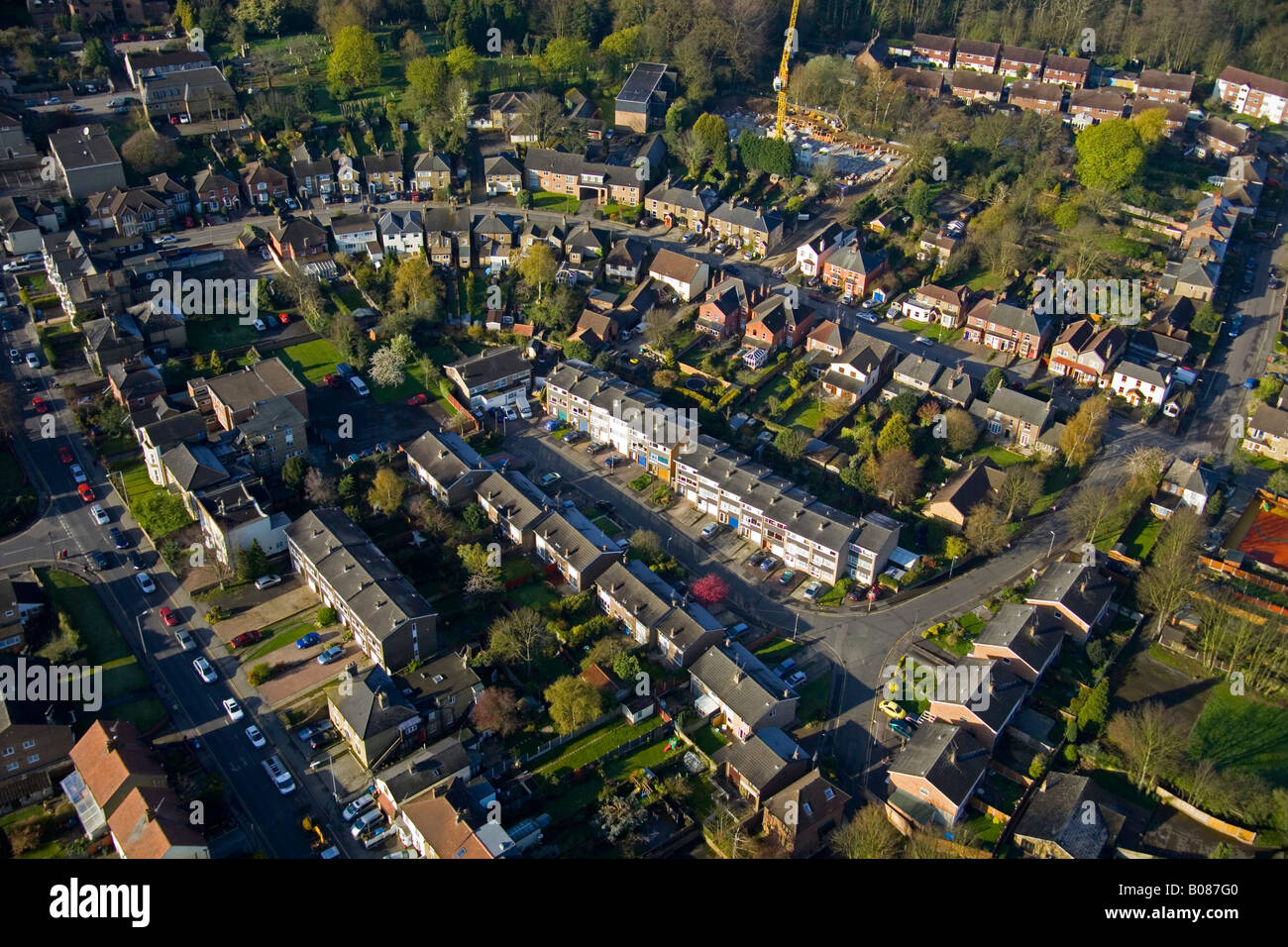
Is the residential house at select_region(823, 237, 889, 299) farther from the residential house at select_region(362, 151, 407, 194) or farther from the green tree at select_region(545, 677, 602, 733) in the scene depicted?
the green tree at select_region(545, 677, 602, 733)

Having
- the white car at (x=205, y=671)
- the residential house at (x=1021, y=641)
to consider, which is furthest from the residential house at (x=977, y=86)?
the white car at (x=205, y=671)

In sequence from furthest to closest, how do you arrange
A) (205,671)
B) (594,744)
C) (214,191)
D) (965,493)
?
1. (214,191)
2. (965,493)
3. (205,671)
4. (594,744)

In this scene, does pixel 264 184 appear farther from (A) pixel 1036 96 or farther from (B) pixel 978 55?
(B) pixel 978 55

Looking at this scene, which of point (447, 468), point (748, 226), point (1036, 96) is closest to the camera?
point (447, 468)
